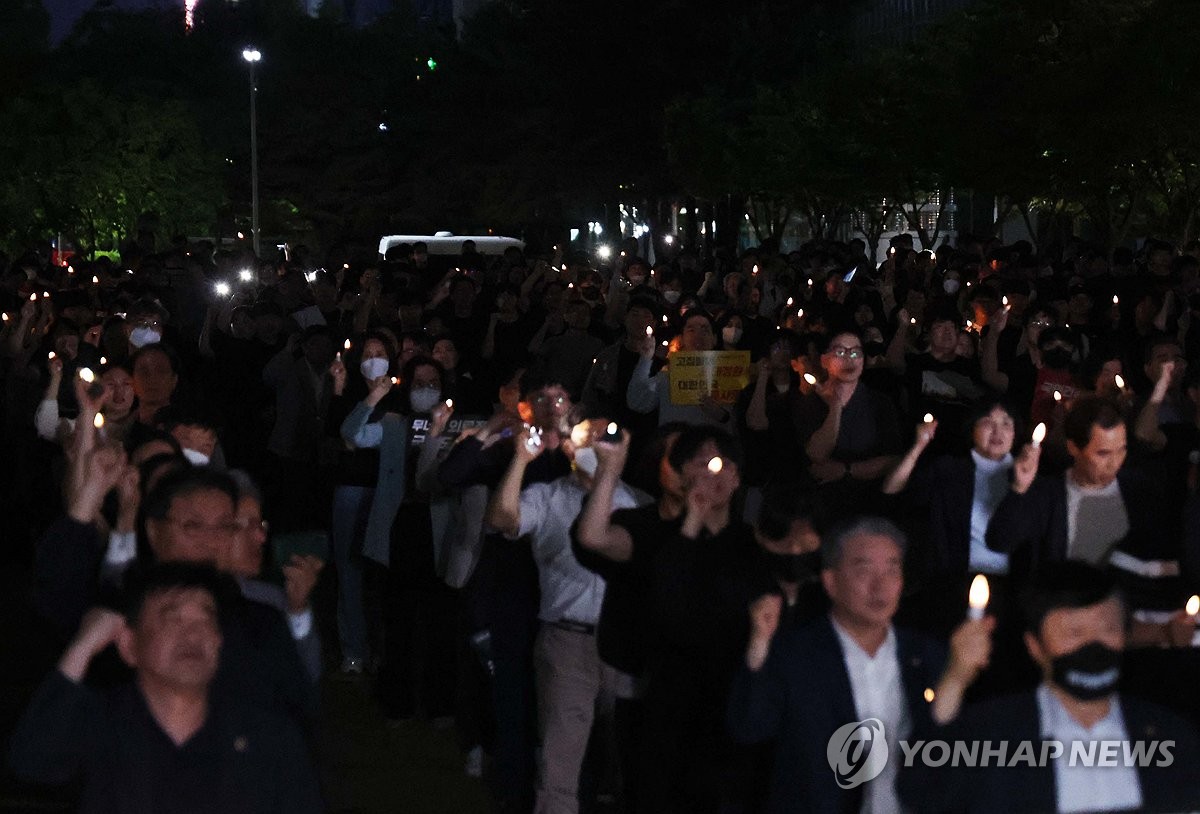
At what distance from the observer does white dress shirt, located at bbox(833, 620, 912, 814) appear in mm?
5598

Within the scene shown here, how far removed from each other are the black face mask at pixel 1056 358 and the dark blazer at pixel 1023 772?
6526 millimetres

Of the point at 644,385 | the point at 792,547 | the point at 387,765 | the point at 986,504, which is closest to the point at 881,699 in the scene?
the point at 792,547

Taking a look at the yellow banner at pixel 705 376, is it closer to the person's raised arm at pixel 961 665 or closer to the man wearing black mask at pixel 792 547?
the man wearing black mask at pixel 792 547

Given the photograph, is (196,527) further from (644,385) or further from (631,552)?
(644,385)

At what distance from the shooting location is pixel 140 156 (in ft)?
163

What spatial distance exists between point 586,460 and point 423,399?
2.81 metres

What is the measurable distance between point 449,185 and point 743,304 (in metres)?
44.6

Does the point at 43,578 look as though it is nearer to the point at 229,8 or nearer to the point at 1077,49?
the point at 1077,49

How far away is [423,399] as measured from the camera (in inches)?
425

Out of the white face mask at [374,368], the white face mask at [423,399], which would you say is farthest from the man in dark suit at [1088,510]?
the white face mask at [374,368]

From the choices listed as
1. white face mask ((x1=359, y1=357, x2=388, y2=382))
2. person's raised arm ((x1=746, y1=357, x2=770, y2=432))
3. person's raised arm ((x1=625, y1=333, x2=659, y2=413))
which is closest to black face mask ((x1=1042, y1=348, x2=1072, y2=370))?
person's raised arm ((x1=746, y1=357, x2=770, y2=432))

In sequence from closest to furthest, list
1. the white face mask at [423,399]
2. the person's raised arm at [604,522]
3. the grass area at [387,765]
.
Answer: the person's raised arm at [604,522], the grass area at [387,765], the white face mask at [423,399]

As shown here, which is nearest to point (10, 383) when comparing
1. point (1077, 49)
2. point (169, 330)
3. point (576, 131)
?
point (169, 330)

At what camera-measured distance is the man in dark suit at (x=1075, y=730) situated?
16.1ft
